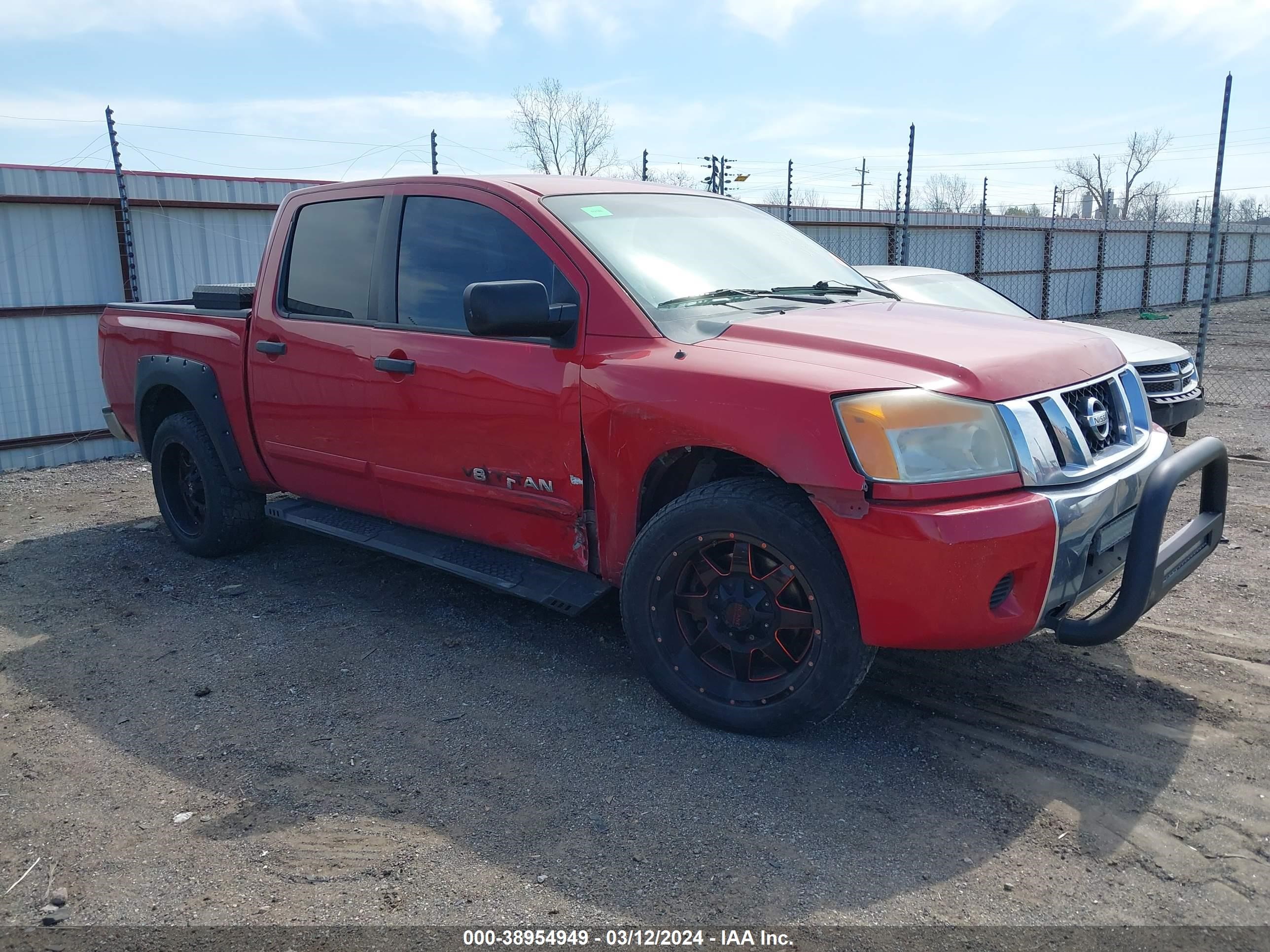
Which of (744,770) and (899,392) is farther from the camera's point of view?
(744,770)

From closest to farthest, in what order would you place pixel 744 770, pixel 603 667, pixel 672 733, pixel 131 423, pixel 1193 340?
pixel 744 770 → pixel 672 733 → pixel 603 667 → pixel 131 423 → pixel 1193 340

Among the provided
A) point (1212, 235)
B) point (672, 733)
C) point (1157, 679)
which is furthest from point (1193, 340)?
point (672, 733)

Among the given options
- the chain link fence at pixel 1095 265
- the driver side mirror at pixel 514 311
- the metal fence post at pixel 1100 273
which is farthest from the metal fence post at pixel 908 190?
the metal fence post at pixel 1100 273

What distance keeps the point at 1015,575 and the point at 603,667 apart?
69.1 inches

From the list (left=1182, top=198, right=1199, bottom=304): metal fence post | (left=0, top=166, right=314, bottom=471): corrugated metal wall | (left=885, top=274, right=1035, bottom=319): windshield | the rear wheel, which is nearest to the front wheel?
the rear wheel

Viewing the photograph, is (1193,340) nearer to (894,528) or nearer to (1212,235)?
(1212,235)

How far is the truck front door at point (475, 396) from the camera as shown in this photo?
150 inches

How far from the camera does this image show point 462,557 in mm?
4312

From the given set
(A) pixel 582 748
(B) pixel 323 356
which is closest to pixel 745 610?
(A) pixel 582 748

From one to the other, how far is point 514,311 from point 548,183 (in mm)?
1011

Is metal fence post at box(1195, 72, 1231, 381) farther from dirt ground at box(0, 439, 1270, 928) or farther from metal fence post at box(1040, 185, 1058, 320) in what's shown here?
metal fence post at box(1040, 185, 1058, 320)

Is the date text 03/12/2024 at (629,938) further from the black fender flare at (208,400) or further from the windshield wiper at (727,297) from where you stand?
the black fender flare at (208,400)

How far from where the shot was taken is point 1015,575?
3.01m

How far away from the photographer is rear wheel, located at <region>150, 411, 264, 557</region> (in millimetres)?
5559
